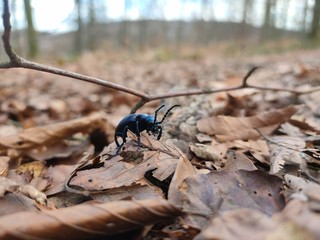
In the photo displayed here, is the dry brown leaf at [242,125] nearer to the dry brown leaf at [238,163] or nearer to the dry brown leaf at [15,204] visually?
the dry brown leaf at [238,163]

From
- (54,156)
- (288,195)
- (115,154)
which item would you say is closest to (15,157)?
(54,156)

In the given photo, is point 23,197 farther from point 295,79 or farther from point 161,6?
point 161,6

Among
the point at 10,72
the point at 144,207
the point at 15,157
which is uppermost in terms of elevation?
the point at 144,207

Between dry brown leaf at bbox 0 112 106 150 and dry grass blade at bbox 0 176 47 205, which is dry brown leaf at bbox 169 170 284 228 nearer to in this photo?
dry grass blade at bbox 0 176 47 205

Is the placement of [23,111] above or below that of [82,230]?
below

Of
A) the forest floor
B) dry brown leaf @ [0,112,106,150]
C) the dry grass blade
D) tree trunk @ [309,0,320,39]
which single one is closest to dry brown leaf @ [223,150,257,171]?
the forest floor

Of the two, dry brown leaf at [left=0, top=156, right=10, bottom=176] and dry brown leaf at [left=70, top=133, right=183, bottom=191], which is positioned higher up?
dry brown leaf at [left=70, top=133, right=183, bottom=191]
